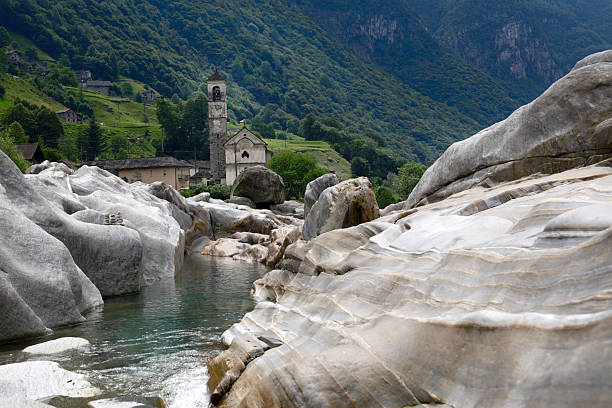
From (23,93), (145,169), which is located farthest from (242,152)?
(23,93)

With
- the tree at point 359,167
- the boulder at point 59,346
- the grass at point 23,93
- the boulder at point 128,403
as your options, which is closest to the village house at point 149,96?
the grass at point 23,93

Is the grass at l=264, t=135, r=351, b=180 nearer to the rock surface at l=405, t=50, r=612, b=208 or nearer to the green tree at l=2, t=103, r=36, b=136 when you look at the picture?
the green tree at l=2, t=103, r=36, b=136

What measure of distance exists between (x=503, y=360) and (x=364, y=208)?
43.1 ft

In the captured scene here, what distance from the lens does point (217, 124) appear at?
112 metres

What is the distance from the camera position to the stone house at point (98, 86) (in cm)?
17468

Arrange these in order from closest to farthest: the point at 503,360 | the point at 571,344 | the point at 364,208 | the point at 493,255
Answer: the point at 571,344
the point at 503,360
the point at 493,255
the point at 364,208

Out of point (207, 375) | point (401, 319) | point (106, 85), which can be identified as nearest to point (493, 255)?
point (401, 319)

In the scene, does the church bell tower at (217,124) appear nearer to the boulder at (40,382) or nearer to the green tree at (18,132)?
the green tree at (18,132)

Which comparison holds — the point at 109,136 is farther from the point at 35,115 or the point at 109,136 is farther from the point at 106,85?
the point at 106,85

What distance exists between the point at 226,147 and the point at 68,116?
2162 inches

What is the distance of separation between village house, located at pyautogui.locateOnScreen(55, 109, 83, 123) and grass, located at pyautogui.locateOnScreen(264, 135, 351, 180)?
4869cm

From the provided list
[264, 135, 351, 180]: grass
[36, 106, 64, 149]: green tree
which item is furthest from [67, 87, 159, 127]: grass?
[264, 135, 351, 180]: grass

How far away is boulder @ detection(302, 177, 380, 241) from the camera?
61.2ft

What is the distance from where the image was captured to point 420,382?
657 centimetres
